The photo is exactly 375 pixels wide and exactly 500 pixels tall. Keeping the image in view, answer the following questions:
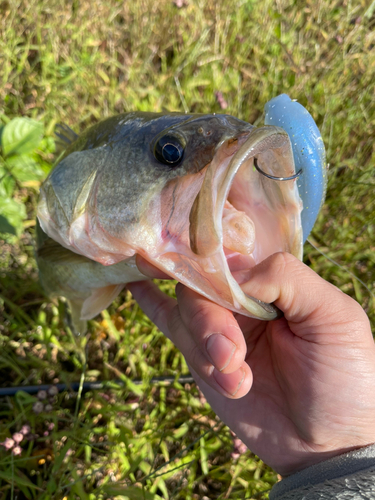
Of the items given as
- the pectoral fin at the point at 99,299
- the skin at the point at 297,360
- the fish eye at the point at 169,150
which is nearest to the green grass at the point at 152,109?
the pectoral fin at the point at 99,299

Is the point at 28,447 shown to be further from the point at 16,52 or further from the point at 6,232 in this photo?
the point at 16,52

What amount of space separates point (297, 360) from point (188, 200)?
30.5 inches

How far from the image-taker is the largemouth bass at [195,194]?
3.83ft

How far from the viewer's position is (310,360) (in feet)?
4.73

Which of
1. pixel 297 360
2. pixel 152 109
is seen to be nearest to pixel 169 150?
pixel 297 360

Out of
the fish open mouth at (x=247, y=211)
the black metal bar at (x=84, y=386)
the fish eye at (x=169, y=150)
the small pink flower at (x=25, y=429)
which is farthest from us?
the black metal bar at (x=84, y=386)

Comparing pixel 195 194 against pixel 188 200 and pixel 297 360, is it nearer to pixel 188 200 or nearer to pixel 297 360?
pixel 188 200

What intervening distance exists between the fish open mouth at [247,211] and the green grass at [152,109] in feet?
3.49

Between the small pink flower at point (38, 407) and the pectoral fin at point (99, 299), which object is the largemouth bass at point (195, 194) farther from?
the small pink flower at point (38, 407)

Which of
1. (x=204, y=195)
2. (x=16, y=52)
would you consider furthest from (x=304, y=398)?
(x=16, y=52)

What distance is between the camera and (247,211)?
1503 millimetres

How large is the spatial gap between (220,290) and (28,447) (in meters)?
1.85

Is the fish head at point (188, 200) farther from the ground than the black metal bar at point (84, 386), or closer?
farther from the ground

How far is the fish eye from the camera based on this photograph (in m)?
1.30
